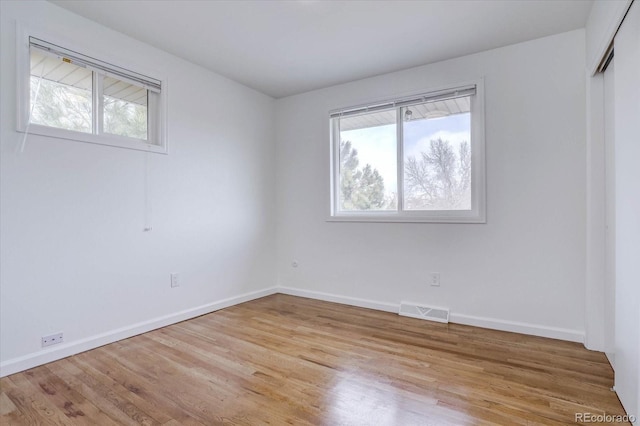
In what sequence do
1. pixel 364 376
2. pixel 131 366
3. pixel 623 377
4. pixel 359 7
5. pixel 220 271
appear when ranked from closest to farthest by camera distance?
pixel 623 377 < pixel 364 376 < pixel 131 366 < pixel 359 7 < pixel 220 271

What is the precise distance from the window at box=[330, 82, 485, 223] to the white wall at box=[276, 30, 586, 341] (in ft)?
0.36

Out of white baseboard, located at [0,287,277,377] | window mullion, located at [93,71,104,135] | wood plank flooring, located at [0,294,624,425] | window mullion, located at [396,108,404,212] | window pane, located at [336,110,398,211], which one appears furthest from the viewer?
window pane, located at [336,110,398,211]

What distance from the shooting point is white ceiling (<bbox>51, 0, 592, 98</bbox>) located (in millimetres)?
2371

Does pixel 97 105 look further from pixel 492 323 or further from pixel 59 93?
pixel 492 323

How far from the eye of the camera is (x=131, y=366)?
222cm

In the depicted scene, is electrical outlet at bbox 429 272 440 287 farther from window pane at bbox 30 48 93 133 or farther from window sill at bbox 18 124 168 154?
window pane at bbox 30 48 93 133

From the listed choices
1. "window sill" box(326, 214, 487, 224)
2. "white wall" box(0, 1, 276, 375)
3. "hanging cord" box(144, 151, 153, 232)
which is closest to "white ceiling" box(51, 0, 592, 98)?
"white wall" box(0, 1, 276, 375)

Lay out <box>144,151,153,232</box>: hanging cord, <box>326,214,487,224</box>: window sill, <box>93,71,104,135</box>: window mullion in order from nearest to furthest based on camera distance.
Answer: <box>93,71,104,135</box>: window mullion
<box>144,151,153,232</box>: hanging cord
<box>326,214,487,224</box>: window sill

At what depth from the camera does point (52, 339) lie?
2.33 m

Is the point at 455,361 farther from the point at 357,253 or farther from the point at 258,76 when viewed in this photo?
the point at 258,76

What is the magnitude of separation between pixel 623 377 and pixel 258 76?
376cm

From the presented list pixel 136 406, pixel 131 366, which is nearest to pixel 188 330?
pixel 131 366

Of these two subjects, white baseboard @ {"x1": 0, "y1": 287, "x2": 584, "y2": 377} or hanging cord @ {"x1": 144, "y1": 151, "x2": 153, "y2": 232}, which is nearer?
white baseboard @ {"x1": 0, "y1": 287, "x2": 584, "y2": 377}

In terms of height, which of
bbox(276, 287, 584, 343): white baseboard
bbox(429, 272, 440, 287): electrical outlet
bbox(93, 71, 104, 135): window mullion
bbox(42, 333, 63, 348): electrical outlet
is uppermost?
bbox(93, 71, 104, 135): window mullion
